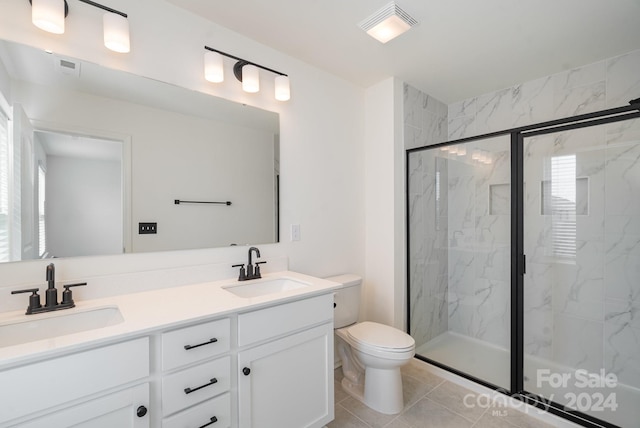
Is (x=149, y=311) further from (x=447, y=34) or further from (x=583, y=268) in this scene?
(x=583, y=268)

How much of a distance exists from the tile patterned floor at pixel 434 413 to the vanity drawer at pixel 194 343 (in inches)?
41.0

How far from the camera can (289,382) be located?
1479 mm

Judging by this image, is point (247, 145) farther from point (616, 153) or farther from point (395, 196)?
point (616, 153)

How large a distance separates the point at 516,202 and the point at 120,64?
98.9 inches

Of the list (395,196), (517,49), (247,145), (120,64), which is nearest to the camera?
(120,64)

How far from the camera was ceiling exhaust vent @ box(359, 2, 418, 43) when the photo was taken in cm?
166

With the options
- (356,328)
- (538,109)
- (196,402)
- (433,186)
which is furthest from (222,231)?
(538,109)

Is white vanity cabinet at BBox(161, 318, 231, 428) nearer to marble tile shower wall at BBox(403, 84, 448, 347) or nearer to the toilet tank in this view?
the toilet tank

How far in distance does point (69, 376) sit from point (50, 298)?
1.58 feet

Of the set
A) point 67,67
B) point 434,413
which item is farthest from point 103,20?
point 434,413

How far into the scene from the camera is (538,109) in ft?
8.39

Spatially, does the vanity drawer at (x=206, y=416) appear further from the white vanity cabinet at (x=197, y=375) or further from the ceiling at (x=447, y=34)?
the ceiling at (x=447, y=34)

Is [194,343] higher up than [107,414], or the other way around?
[194,343]

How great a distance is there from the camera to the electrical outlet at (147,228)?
5.07 feet
